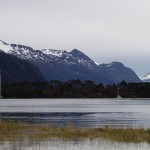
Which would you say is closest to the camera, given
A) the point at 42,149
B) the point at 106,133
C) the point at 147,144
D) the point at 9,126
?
the point at 42,149

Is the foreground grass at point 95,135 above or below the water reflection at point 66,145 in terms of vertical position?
above

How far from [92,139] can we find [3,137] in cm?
746

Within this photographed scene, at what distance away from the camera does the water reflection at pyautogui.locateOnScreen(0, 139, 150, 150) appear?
35.7 metres

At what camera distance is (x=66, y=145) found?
122 feet

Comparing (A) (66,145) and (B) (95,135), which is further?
(B) (95,135)

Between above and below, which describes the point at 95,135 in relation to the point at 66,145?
above

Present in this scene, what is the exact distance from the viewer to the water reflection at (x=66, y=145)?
117 feet

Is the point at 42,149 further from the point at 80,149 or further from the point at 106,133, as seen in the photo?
the point at 106,133

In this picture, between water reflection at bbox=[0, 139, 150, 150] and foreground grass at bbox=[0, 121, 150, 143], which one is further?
foreground grass at bbox=[0, 121, 150, 143]

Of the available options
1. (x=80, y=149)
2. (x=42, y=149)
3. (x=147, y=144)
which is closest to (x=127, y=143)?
(x=147, y=144)

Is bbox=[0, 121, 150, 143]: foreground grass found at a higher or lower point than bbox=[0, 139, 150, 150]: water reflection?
higher

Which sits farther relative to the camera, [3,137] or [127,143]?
[3,137]

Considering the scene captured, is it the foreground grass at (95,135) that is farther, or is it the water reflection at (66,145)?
the foreground grass at (95,135)

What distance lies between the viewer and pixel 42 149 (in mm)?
34719
